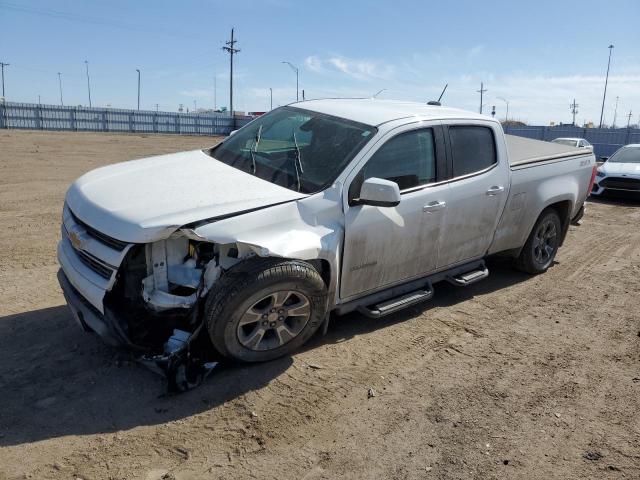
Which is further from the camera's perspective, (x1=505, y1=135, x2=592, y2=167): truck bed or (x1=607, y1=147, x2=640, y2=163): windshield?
(x1=607, y1=147, x2=640, y2=163): windshield

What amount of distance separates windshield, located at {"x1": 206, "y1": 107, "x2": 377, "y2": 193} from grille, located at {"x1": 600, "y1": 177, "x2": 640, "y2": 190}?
1005 centimetres

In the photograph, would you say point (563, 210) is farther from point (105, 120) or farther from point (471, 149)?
point (105, 120)

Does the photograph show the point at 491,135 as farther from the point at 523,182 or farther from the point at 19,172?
the point at 19,172

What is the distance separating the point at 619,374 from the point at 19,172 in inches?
499

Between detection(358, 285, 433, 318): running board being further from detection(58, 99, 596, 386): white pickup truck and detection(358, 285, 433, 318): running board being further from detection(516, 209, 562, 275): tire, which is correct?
detection(516, 209, 562, 275): tire

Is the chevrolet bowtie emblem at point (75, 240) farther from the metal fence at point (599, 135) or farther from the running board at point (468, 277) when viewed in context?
the metal fence at point (599, 135)

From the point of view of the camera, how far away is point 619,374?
393 cm

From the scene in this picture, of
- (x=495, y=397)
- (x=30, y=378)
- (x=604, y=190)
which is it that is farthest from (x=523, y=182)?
(x=604, y=190)

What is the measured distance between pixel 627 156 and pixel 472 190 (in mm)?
10685

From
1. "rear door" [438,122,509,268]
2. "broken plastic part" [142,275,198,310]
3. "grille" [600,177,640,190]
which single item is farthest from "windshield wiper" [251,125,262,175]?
"grille" [600,177,640,190]

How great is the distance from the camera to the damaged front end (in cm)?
329

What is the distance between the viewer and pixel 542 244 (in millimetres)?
5988

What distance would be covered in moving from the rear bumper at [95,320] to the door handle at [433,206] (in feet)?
8.21

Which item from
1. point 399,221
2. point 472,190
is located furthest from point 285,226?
point 472,190
